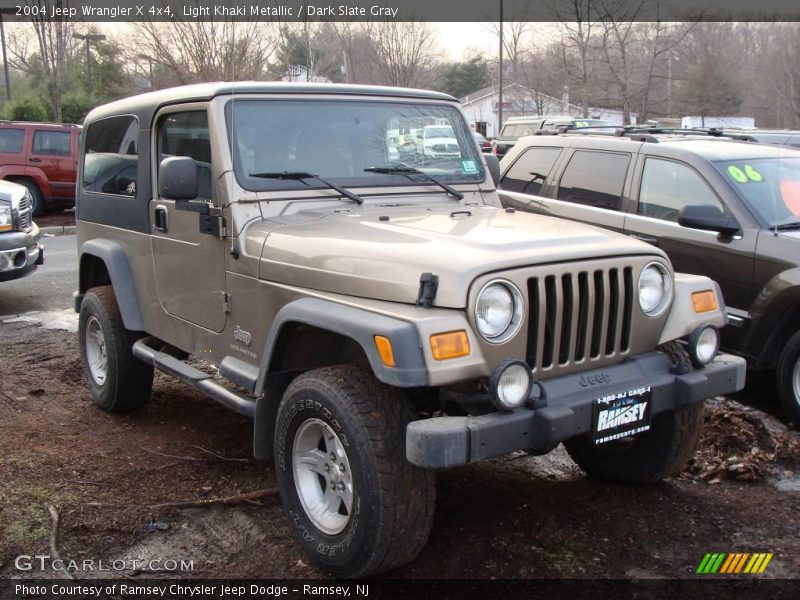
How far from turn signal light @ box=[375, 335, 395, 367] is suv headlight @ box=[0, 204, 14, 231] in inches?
274

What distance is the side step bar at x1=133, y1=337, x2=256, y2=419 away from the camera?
3.79 m

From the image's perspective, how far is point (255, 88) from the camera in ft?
13.4

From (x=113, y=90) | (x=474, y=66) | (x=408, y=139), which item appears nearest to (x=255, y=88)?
(x=408, y=139)

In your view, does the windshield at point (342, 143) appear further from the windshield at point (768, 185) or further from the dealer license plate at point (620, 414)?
the windshield at point (768, 185)

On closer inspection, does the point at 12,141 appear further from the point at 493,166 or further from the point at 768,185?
the point at 768,185

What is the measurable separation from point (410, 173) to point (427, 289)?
155 cm

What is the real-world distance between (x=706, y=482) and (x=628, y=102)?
23536 mm

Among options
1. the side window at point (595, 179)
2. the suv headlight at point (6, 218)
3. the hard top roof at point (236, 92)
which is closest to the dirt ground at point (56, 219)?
the suv headlight at point (6, 218)

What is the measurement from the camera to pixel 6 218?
27.6ft

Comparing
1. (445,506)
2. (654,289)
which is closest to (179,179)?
(445,506)

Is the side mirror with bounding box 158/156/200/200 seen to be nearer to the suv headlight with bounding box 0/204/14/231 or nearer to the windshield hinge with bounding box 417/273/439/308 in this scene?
the windshield hinge with bounding box 417/273/439/308

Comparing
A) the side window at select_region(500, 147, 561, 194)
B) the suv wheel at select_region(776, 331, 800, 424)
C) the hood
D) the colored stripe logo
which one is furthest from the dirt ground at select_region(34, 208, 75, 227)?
the colored stripe logo

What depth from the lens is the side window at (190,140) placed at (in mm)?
4051

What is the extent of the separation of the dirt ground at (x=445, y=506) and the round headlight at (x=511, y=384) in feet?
2.99
